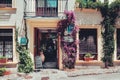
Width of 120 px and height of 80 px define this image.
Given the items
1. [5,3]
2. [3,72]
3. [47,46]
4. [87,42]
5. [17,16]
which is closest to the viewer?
[3,72]

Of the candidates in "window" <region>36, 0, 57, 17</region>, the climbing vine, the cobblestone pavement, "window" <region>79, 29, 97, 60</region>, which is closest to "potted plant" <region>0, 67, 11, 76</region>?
the cobblestone pavement

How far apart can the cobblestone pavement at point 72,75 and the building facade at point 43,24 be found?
1.04 m

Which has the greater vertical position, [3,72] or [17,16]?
[17,16]

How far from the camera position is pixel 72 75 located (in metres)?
20.1

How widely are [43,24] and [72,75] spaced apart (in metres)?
3.56

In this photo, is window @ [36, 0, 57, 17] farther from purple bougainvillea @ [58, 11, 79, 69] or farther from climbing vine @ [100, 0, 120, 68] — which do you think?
climbing vine @ [100, 0, 120, 68]

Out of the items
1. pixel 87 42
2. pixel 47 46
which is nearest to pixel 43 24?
pixel 87 42

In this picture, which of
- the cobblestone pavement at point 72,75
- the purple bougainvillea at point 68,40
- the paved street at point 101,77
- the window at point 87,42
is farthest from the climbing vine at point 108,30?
the paved street at point 101,77

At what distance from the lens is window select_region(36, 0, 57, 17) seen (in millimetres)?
21859

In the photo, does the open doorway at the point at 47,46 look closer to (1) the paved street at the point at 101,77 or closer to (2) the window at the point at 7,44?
(2) the window at the point at 7,44

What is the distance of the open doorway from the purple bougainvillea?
4.99ft

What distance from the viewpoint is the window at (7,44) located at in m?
21.9

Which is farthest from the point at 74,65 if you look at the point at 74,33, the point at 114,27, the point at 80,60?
the point at 114,27

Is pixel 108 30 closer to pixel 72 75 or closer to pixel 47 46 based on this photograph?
pixel 72 75
